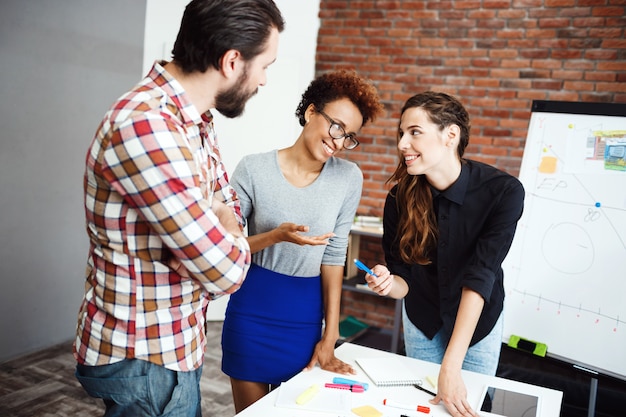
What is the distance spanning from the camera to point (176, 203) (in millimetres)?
954

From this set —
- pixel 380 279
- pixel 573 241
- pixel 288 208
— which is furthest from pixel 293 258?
pixel 573 241

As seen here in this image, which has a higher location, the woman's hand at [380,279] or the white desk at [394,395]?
the woman's hand at [380,279]

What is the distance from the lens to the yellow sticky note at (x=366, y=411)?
1331mm

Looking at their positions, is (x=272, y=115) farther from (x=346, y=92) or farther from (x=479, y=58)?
(x=346, y=92)

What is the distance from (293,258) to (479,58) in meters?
2.97

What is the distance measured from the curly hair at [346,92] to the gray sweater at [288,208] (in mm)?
220

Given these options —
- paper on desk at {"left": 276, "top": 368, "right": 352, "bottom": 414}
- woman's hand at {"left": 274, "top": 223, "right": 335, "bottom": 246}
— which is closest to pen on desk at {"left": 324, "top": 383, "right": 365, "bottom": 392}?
paper on desk at {"left": 276, "top": 368, "right": 352, "bottom": 414}

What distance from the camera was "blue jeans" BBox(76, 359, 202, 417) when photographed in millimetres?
1046

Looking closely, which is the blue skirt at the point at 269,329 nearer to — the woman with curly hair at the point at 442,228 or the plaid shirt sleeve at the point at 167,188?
the woman with curly hair at the point at 442,228

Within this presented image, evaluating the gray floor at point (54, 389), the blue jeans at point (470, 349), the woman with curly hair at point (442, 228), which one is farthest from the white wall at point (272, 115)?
the blue jeans at point (470, 349)

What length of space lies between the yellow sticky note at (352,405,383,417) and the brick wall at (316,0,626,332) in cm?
305

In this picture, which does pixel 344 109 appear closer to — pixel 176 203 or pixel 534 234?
pixel 176 203

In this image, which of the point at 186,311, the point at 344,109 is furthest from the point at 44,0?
the point at 186,311

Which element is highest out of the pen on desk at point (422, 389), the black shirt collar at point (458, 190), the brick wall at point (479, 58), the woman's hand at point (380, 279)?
the brick wall at point (479, 58)
